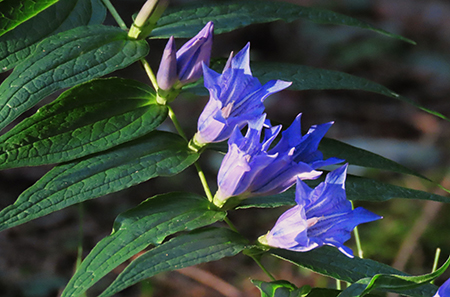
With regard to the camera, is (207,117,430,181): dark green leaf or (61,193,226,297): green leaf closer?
(61,193,226,297): green leaf

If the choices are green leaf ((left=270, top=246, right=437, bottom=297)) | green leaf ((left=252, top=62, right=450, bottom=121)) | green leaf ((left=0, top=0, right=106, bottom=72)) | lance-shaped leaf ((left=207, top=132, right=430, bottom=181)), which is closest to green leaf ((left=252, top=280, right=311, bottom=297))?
green leaf ((left=270, top=246, right=437, bottom=297))

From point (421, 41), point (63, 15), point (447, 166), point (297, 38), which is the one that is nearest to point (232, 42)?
point (297, 38)

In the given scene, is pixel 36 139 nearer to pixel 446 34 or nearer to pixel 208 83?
pixel 208 83

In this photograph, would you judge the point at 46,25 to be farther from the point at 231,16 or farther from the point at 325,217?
the point at 325,217

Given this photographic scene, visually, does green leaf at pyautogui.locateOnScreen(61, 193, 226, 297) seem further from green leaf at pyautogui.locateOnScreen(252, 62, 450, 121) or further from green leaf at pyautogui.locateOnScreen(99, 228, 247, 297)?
green leaf at pyautogui.locateOnScreen(252, 62, 450, 121)

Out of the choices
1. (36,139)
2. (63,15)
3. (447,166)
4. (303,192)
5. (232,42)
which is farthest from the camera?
(232,42)

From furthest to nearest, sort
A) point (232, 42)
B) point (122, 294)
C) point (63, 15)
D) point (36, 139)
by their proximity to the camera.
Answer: point (232, 42)
point (122, 294)
point (63, 15)
point (36, 139)

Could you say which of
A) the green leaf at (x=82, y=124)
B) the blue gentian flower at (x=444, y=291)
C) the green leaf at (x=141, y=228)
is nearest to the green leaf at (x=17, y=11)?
the green leaf at (x=82, y=124)
